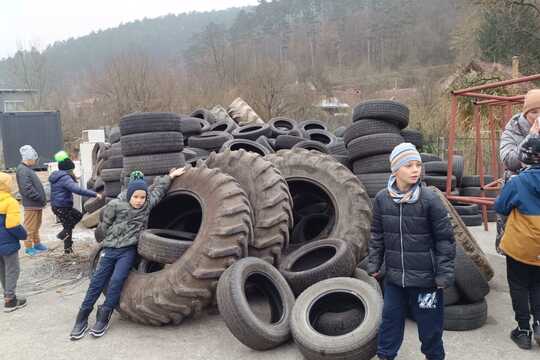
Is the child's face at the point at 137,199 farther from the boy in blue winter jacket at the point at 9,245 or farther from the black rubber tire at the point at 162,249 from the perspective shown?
the boy in blue winter jacket at the point at 9,245

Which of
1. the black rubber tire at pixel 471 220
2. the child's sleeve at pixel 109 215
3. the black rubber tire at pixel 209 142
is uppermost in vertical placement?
the black rubber tire at pixel 209 142

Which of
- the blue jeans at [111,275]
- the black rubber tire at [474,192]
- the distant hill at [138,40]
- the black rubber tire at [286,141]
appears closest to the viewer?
the blue jeans at [111,275]

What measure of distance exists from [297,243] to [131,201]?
87.8 inches

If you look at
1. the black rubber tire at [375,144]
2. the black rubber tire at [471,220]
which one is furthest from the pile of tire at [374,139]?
the black rubber tire at [471,220]

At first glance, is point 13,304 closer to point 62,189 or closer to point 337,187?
point 62,189

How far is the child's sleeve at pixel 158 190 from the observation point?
15.9 feet

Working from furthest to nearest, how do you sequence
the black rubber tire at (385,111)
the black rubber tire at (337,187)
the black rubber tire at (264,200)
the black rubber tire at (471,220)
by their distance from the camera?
the black rubber tire at (471,220)
the black rubber tire at (385,111)
the black rubber tire at (337,187)
the black rubber tire at (264,200)

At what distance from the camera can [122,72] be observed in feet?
88.7

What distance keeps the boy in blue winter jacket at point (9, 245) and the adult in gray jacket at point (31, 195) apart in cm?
222

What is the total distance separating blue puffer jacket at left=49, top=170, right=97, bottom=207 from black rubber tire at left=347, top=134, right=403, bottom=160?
13.6ft

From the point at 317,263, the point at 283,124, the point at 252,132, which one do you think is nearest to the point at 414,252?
the point at 317,263

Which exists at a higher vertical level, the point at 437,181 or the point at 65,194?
the point at 65,194

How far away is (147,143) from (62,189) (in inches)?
80.1

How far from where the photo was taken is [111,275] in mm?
4418
